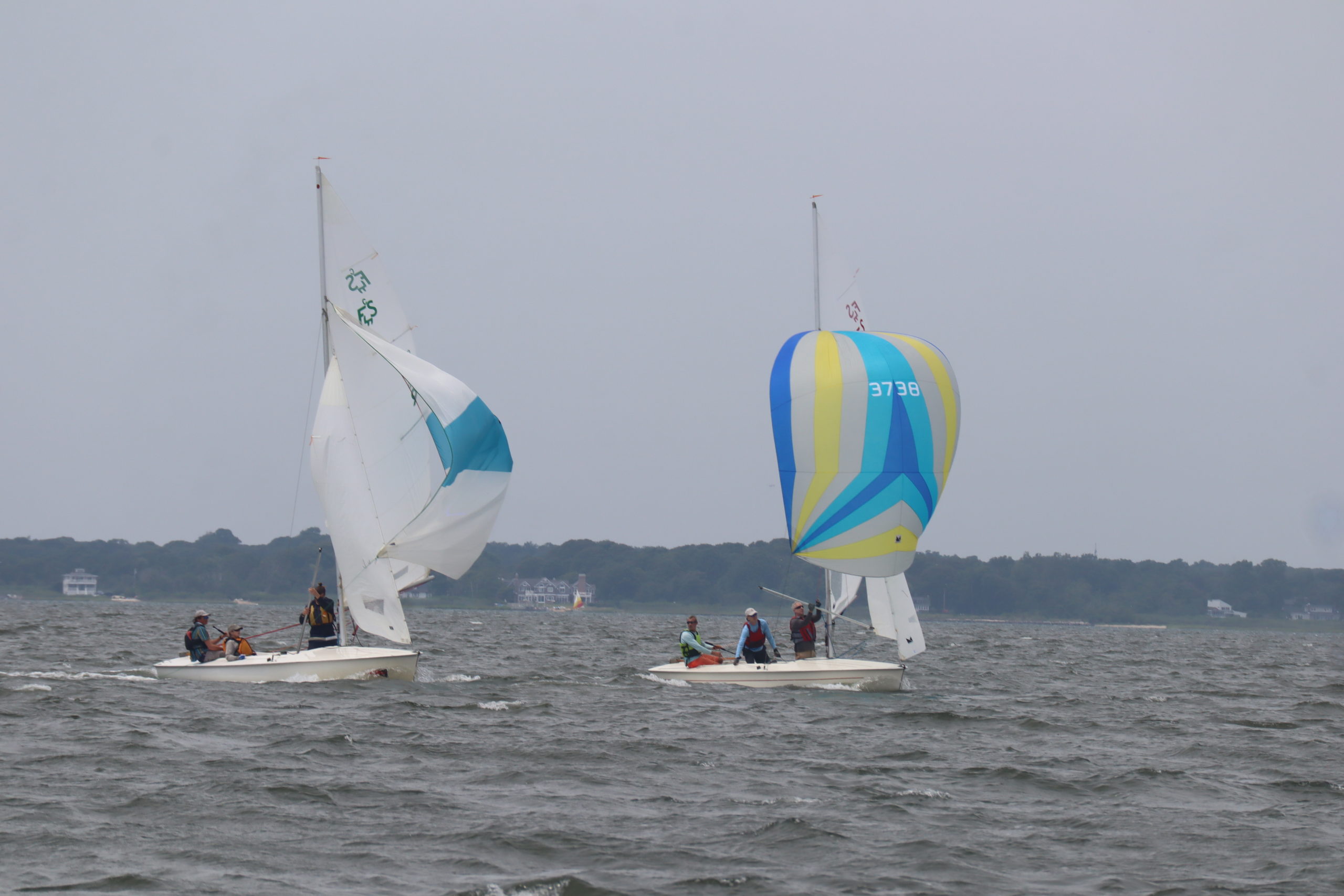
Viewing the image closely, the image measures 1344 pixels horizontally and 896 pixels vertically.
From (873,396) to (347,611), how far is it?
9396 mm

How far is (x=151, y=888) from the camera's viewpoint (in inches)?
336

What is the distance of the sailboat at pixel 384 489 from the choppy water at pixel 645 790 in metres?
0.58

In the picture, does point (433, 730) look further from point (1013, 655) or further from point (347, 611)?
point (1013, 655)

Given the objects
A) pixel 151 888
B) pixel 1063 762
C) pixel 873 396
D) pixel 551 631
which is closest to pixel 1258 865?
pixel 1063 762

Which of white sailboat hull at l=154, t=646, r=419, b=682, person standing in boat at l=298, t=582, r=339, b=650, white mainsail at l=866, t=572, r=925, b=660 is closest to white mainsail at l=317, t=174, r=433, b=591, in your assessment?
person standing in boat at l=298, t=582, r=339, b=650

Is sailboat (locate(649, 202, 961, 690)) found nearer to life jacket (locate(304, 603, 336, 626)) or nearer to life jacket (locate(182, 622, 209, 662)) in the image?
life jacket (locate(304, 603, 336, 626))

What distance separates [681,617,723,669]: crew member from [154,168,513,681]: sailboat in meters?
3.78

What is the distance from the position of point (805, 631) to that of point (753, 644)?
2.97 feet

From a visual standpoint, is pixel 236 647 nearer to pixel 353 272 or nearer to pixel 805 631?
pixel 353 272

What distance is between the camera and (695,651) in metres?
22.7

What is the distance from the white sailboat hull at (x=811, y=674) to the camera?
68.6 feet

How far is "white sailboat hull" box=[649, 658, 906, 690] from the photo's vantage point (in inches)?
824

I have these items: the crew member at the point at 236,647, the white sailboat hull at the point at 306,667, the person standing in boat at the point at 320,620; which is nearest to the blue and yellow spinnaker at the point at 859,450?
the white sailboat hull at the point at 306,667

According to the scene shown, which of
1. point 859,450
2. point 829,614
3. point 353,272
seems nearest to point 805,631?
point 829,614
